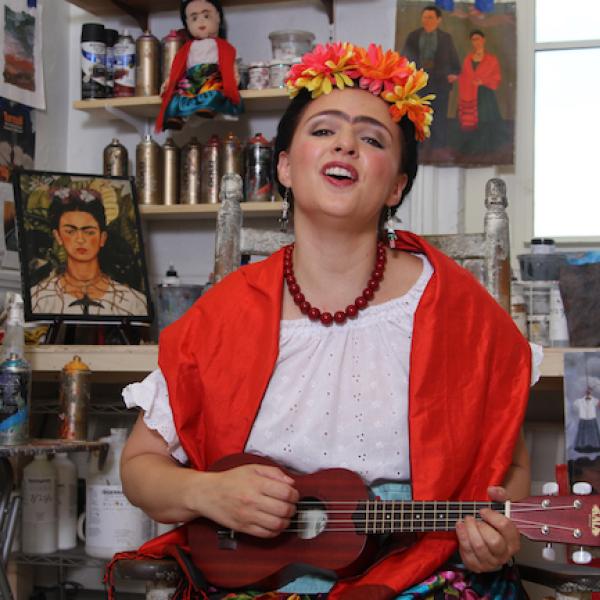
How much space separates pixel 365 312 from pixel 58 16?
6.29 feet

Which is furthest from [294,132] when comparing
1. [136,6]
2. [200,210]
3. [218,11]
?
[136,6]

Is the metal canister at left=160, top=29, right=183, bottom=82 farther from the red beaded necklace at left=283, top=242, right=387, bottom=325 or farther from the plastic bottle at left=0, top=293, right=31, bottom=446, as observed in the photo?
the red beaded necklace at left=283, top=242, right=387, bottom=325

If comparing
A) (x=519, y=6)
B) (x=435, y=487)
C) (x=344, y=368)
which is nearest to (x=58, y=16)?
(x=519, y=6)

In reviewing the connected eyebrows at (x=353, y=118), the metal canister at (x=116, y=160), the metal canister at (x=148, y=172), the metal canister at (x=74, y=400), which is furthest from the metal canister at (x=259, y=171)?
the connected eyebrows at (x=353, y=118)

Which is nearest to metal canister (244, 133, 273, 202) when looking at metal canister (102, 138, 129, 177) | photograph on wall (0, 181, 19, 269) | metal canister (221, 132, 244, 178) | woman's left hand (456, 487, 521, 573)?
metal canister (221, 132, 244, 178)

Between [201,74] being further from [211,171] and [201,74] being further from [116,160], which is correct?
[116,160]

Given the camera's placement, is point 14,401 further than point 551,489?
Yes

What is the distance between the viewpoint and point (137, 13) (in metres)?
2.94

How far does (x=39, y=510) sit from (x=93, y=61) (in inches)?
49.7

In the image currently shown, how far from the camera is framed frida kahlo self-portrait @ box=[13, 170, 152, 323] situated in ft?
8.02

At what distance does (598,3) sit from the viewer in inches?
106

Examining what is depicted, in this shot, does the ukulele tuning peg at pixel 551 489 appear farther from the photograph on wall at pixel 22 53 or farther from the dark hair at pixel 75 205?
the photograph on wall at pixel 22 53

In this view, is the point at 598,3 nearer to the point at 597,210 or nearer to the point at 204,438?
the point at 597,210

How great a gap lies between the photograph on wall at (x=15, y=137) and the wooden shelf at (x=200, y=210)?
36cm
